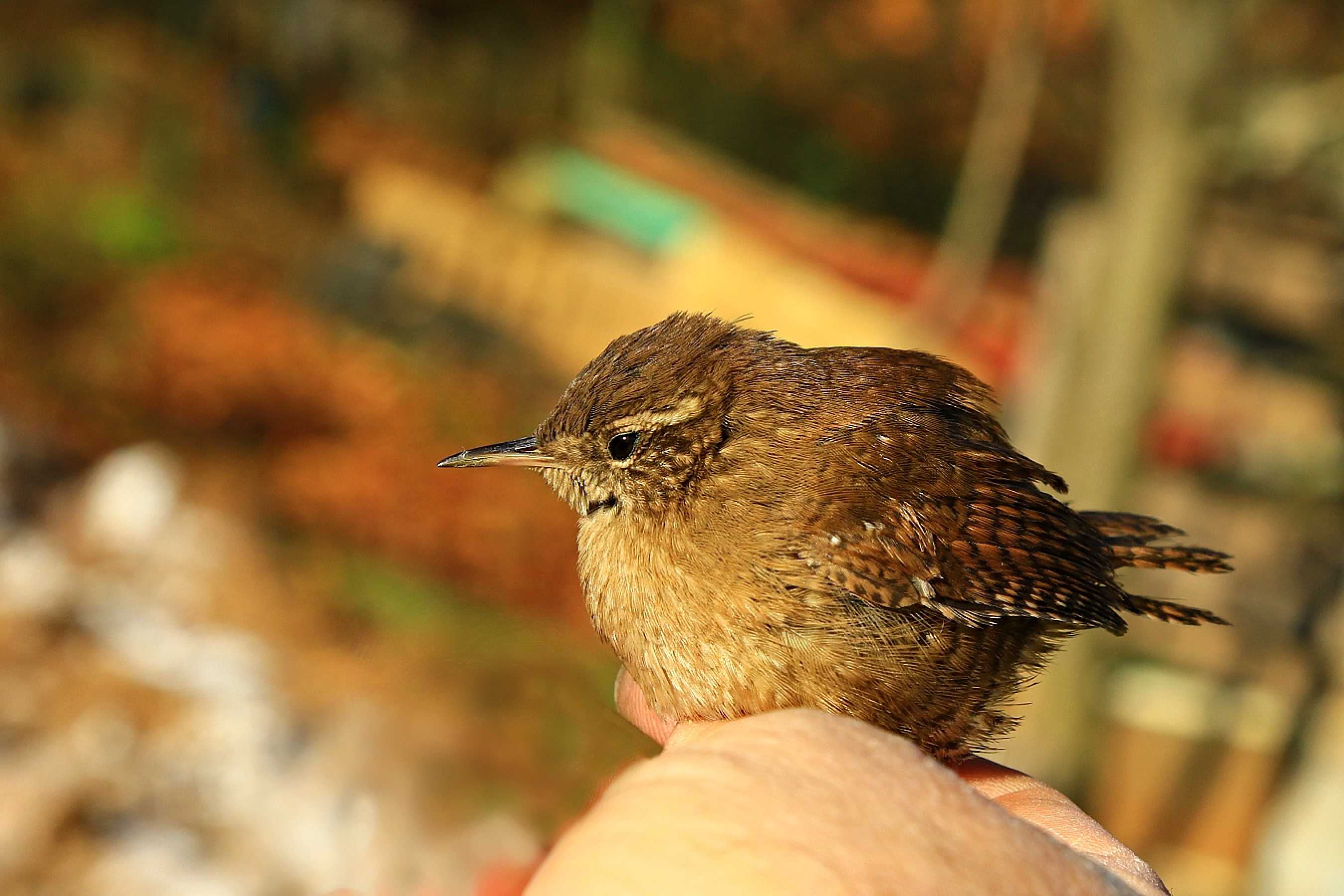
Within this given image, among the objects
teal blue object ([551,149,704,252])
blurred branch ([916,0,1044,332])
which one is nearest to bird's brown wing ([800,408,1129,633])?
blurred branch ([916,0,1044,332])

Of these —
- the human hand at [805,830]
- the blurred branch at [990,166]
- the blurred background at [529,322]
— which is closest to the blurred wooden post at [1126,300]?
the blurred background at [529,322]

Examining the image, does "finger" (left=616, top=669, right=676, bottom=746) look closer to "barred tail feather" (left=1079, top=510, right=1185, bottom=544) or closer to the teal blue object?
"barred tail feather" (left=1079, top=510, right=1185, bottom=544)

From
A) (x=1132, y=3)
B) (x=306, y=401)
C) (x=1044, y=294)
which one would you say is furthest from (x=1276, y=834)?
(x=306, y=401)

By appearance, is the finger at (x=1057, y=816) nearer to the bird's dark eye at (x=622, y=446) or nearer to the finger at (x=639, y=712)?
the finger at (x=639, y=712)

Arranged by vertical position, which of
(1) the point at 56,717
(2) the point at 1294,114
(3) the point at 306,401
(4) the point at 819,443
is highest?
(2) the point at 1294,114

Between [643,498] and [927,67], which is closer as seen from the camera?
[643,498]

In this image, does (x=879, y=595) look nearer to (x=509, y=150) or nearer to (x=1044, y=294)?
(x=1044, y=294)

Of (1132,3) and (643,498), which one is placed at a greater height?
(1132,3)

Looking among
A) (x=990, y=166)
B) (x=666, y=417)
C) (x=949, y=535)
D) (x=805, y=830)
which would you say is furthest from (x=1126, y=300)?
(x=805, y=830)
